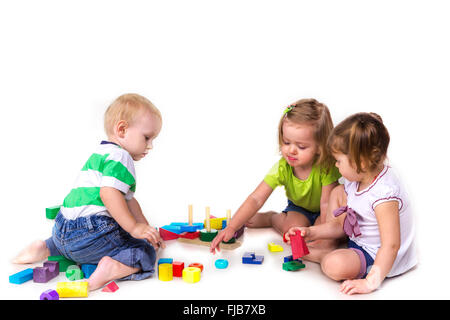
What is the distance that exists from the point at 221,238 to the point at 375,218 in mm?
848

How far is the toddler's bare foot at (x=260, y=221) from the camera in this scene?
3398 millimetres

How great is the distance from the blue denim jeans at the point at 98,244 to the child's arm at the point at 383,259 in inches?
38.1

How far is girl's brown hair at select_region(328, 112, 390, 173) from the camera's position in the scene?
232cm

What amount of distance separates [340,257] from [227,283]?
1.79ft

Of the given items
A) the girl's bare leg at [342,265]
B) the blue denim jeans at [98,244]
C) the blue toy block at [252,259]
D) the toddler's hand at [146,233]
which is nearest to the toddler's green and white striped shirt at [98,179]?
the blue denim jeans at [98,244]

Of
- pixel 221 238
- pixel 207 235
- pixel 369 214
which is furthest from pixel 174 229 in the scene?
pixel 369 214

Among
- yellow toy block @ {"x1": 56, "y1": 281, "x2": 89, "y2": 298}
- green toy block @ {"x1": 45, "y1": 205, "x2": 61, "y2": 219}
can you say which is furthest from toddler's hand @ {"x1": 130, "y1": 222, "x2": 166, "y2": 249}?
green toy block @ {"x1": 45, "y1": 205, "x2": 61, "y2": 219}

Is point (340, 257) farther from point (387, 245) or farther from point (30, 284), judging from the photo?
point (30, 284)

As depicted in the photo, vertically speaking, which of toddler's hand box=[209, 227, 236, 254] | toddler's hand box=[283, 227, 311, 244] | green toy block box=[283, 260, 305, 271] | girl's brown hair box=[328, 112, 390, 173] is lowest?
green toy block box=[283, 260, 305, 271]

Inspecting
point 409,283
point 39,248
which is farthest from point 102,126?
point 409,283

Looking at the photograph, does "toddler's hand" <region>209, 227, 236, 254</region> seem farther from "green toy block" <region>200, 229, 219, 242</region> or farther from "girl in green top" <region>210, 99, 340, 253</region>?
"green toy block" <region>200, 229, 219, 242</region>

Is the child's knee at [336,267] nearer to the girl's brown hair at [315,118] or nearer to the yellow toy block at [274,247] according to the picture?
the yellow toy block at [274,247]

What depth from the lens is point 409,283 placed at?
7.73ft

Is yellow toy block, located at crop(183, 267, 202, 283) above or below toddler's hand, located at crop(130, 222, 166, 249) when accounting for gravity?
below
